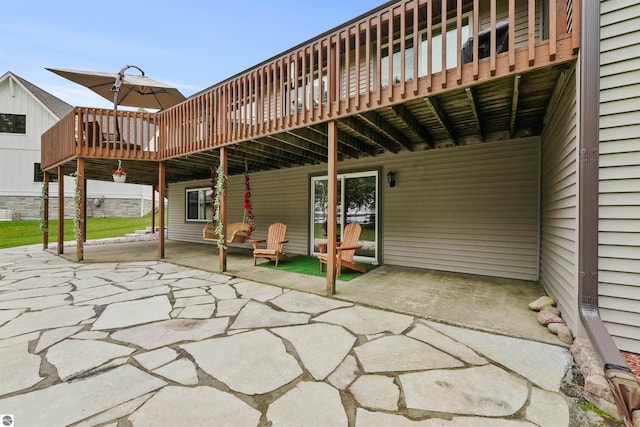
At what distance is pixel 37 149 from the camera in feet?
43.5

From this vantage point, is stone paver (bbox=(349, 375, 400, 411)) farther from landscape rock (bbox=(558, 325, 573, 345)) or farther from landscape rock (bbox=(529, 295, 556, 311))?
landscape rock (bbox=(529, 295, 556, 311))

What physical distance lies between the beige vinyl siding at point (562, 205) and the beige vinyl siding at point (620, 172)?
191mm

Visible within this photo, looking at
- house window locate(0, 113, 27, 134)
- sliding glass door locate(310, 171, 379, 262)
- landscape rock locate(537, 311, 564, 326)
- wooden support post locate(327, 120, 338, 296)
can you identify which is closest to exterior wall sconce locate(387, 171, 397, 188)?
sliding glass door locate(310, 171, 379, 262)

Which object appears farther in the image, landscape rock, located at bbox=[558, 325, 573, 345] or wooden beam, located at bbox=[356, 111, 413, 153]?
wooden beam, located at bbox=[356, 111, 413, 153]

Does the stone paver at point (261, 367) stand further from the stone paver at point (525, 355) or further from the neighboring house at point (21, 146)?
the neighboring house at point (21, 146)

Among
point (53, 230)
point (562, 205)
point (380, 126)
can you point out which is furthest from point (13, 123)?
point (562, 205)

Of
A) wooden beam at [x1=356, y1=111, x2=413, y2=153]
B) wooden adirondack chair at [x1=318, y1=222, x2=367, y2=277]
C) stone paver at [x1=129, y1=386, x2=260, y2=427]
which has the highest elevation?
wooden beam at [x1=356, y1=111, x2=413, y2=153]

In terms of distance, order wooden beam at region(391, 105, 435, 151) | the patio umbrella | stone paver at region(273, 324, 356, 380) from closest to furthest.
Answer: stone paver at region(273, 324, 356, 380)
wooden beam at region(391, 105, 435, 151)
the patio umbrella

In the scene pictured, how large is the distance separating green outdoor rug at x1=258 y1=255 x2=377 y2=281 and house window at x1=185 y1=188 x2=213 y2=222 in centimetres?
473

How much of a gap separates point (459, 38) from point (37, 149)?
1864cm

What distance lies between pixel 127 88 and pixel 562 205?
9692mm

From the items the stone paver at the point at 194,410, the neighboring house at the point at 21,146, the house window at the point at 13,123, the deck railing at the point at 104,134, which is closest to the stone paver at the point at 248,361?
the stone paver at the point at 194,410

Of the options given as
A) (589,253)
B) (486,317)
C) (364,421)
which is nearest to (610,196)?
(589,253)

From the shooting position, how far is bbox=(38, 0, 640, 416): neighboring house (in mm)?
2104
